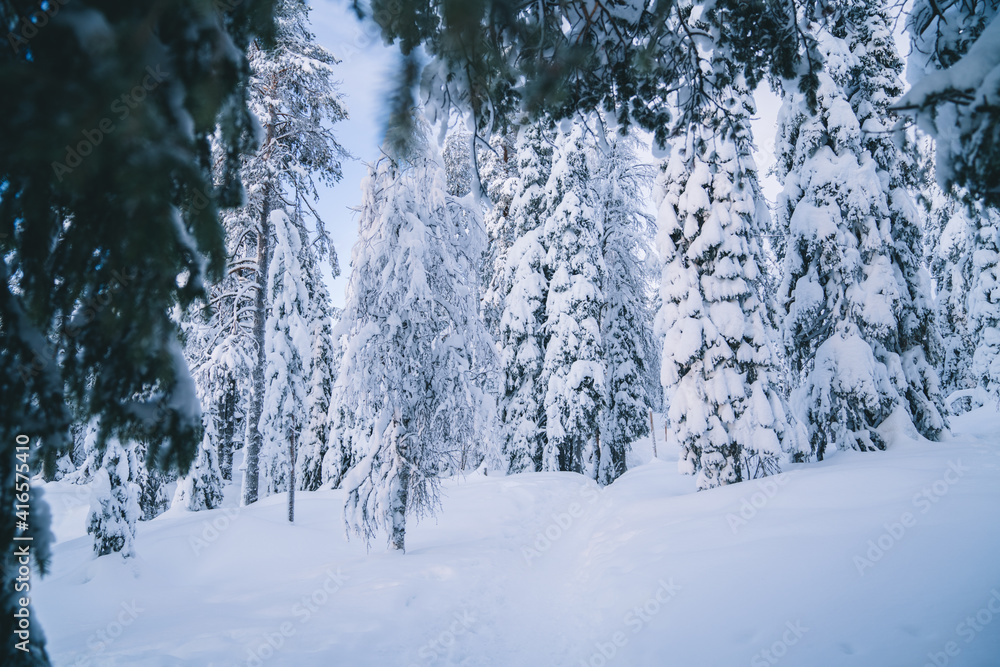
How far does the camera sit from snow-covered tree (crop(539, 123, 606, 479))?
1580 centimetres

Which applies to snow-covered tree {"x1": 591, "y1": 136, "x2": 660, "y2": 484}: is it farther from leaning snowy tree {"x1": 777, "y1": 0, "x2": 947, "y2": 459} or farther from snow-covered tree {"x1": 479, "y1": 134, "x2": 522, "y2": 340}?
leaning snowy tree {"x1": 777, "y1": 0, "x2": 947, "y2": 459}

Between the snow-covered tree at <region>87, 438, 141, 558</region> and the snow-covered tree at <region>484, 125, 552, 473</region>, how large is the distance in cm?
1091

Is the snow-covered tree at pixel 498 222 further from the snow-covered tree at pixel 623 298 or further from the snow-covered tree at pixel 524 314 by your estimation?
the snow-covered tree at pixel 623 298

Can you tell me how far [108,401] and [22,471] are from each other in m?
0.43

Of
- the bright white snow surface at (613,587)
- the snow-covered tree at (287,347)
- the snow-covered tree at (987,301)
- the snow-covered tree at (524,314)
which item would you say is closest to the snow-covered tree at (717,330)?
the bright white snow surface at (613,587)

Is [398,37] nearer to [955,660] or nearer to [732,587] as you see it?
[955,660]

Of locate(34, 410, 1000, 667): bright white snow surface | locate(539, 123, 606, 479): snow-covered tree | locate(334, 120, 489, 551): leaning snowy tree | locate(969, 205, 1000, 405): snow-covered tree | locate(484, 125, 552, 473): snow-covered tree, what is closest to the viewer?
locate(34, 410, 1000, 667): bright white snow surface

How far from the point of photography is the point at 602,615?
16.2 ft

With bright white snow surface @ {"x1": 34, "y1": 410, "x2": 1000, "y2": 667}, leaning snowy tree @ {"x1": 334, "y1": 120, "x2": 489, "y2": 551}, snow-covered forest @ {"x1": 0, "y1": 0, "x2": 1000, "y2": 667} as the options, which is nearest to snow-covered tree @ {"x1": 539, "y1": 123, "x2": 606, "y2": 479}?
snow-covered forest @ {"x1": 0, "y1": 0, "x2": 1000, "y2": 667}

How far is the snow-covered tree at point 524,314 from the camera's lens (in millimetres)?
16828

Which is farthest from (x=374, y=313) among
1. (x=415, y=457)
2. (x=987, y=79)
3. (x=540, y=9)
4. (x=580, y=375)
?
(x=580, y=375)

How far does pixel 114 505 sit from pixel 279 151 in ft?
27.1

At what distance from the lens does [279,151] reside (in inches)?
442

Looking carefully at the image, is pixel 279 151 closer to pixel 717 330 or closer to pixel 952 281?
pixel 717 330
